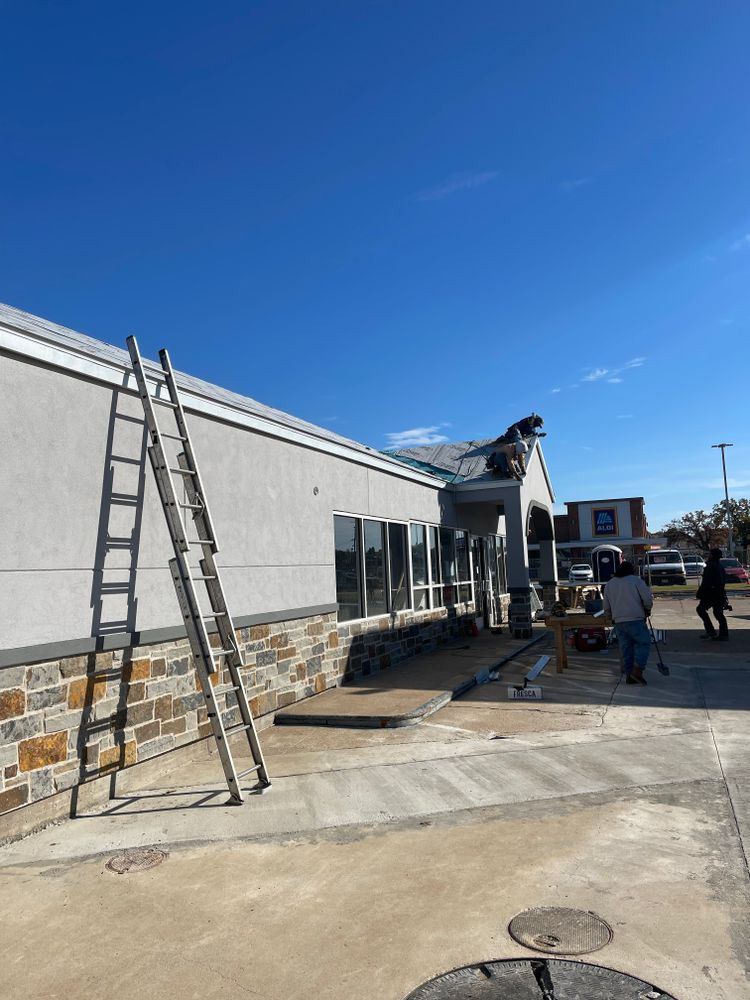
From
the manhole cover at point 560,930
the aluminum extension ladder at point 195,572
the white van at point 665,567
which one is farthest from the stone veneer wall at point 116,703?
the white van at point 665,567

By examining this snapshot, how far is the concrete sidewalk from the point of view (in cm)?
335

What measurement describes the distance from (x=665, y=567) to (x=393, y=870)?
1638 inches

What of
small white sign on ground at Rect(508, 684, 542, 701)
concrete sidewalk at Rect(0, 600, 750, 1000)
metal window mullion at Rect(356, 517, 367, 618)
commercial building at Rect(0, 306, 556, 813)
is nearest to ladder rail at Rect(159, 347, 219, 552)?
commercial building at Rect(0, 306, 556, 813)

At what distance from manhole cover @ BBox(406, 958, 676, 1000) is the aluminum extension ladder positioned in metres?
2.83

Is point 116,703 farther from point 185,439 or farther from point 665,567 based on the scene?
point 665,567

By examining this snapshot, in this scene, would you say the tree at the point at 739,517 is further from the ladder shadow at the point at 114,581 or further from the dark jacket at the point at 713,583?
the ladder shadow at the point at 114,581

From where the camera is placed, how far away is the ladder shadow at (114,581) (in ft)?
19.1

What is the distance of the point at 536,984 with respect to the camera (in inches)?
124

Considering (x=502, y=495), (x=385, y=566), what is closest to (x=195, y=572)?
(x=385, y=566)

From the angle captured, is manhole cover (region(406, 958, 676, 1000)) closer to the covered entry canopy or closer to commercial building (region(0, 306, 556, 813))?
commercial building (region(0, 306, 556, 813))

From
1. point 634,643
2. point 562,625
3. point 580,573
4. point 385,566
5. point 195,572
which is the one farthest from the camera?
point 580,573

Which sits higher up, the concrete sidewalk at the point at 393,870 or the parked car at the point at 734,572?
the parked car at the point at 734,572

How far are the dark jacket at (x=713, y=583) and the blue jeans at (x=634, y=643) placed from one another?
17.6 ft

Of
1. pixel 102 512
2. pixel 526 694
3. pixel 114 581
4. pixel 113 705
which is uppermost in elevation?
pixel 102 512
